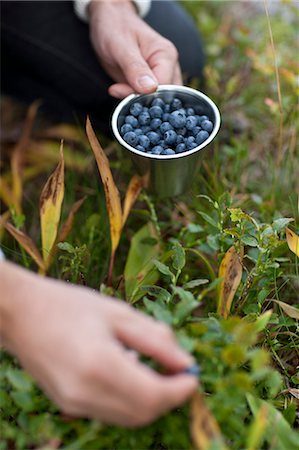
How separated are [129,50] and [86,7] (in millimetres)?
292

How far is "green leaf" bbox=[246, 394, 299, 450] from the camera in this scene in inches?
33.1

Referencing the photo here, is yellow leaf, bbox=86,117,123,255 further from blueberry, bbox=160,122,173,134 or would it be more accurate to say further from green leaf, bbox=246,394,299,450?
green leaf, bbox=246,394,299,450

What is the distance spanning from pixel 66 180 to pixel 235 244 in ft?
1.97

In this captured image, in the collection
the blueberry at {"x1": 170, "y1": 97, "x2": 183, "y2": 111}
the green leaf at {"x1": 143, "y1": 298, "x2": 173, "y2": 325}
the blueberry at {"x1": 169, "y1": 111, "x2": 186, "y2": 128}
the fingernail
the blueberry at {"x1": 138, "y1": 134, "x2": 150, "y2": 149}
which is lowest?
the green leaf at {"x1": 143, "y1": 298, "x2": 173, "y2": 325}

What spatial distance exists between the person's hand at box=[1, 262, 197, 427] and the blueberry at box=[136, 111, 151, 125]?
0.50 meters

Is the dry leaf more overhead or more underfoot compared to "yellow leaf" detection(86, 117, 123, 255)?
more underfoot

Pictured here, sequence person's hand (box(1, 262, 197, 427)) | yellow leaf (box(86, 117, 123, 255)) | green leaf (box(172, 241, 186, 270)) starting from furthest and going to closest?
1. yellow leaf (box(86, 117, 123, 255))
2. green leaf (box(172, 241, 186, 270))
3. person's hand (box(1, 262, 197, 427))

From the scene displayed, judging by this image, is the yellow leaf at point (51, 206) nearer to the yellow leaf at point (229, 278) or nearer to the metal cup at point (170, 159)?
the metal cup at point (170, 159)

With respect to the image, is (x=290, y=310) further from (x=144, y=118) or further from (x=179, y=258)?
(x=144, y=118)

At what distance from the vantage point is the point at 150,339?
0.71 meters

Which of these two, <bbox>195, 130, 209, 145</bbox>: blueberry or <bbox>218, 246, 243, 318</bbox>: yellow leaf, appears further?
<bbox>195, 130, 209, 145</bbox>: blueberry

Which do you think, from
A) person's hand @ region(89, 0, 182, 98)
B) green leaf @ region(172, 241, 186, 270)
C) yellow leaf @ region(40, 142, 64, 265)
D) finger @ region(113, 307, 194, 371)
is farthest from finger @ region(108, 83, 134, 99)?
finger @ region(113, 307, 194, 371)

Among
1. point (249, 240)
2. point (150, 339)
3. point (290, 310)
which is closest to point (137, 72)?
point (249, 240)

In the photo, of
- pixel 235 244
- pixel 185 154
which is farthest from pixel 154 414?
pixel 185 154
